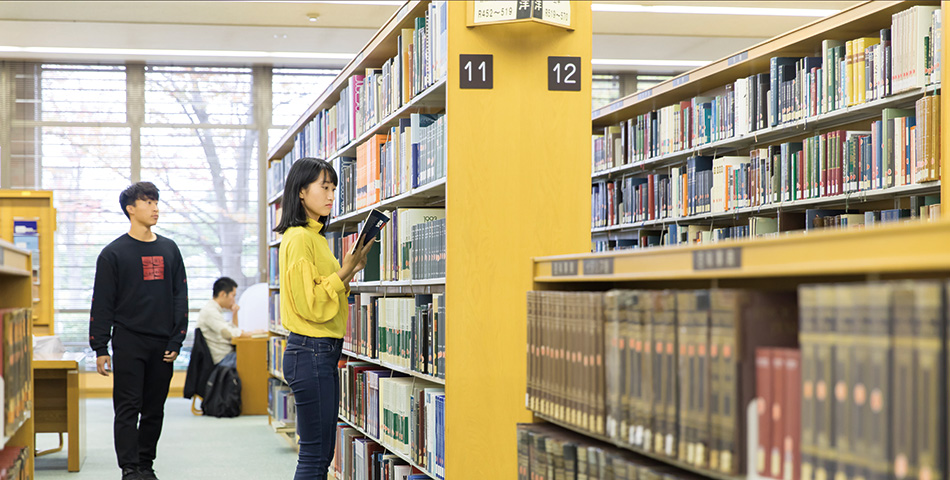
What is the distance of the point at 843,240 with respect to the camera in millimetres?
1186

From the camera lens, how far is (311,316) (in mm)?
3105

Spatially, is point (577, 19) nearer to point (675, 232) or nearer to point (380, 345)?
point (380, 345)

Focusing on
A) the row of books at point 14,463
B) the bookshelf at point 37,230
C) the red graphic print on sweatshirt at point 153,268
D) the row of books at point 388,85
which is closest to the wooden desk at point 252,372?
the bookshelf at point 37,230

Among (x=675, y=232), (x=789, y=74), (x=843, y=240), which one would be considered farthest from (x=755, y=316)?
(x=675, y=232)

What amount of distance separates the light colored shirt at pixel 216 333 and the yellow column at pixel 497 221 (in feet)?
18.8

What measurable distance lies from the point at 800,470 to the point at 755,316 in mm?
235

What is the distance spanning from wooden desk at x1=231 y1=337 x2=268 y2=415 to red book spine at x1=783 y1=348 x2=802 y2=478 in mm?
7145

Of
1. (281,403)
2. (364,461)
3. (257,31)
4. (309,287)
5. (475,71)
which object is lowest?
(281,403)

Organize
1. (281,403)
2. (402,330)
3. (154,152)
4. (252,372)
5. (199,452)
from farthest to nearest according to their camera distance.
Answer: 1. (154,152)
2. (252,372)
3. (281,403)
4. (199,452)
5. (402,330)

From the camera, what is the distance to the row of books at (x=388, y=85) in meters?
3.11

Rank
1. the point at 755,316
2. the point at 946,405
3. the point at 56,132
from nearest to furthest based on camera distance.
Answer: the point at 946,405 < the point at 755,316 < the point at 56,132

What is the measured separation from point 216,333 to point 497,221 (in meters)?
5.93

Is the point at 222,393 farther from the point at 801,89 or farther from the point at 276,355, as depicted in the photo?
the point at 801,89

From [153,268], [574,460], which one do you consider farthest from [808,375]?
[153,268]
